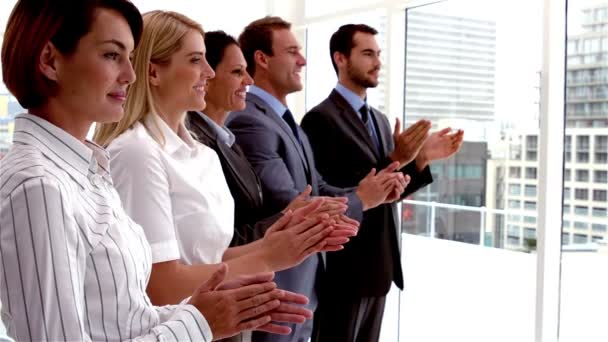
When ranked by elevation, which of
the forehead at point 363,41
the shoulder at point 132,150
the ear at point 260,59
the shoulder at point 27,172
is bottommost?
the shoulder at point 27,172

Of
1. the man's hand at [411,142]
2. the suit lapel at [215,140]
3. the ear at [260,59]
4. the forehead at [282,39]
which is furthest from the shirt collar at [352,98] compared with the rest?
the suit lapel at [215,140]

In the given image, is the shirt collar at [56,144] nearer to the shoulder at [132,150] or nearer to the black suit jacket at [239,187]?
the shoulder at [132,150]

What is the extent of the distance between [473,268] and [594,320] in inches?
38.7

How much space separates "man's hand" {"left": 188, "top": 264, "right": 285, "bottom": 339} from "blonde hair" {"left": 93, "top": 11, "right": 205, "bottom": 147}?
591mm

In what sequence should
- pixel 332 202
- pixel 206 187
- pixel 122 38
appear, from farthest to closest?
1. pixel 332 202
2. pixel 206 187
3. pixel 122 38

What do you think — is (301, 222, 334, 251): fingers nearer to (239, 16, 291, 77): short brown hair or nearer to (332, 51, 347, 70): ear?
Result: (239, 16, 291, 77): short brown hair

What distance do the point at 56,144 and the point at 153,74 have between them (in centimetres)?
78

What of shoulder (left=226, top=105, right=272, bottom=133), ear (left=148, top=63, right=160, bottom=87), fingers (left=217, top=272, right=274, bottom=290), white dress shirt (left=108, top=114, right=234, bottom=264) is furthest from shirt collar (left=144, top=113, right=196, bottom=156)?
shoulder (left=226, top=105, right=272, bottom=133)

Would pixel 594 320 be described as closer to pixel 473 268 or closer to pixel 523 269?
pixel 523 269

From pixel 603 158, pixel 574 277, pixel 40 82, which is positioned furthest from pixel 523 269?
pixel 40 82

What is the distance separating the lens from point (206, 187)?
6.18 ft

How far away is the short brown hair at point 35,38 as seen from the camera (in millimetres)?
1188

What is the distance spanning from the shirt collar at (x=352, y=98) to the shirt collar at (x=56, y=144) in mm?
2305

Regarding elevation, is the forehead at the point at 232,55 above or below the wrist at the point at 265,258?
above
